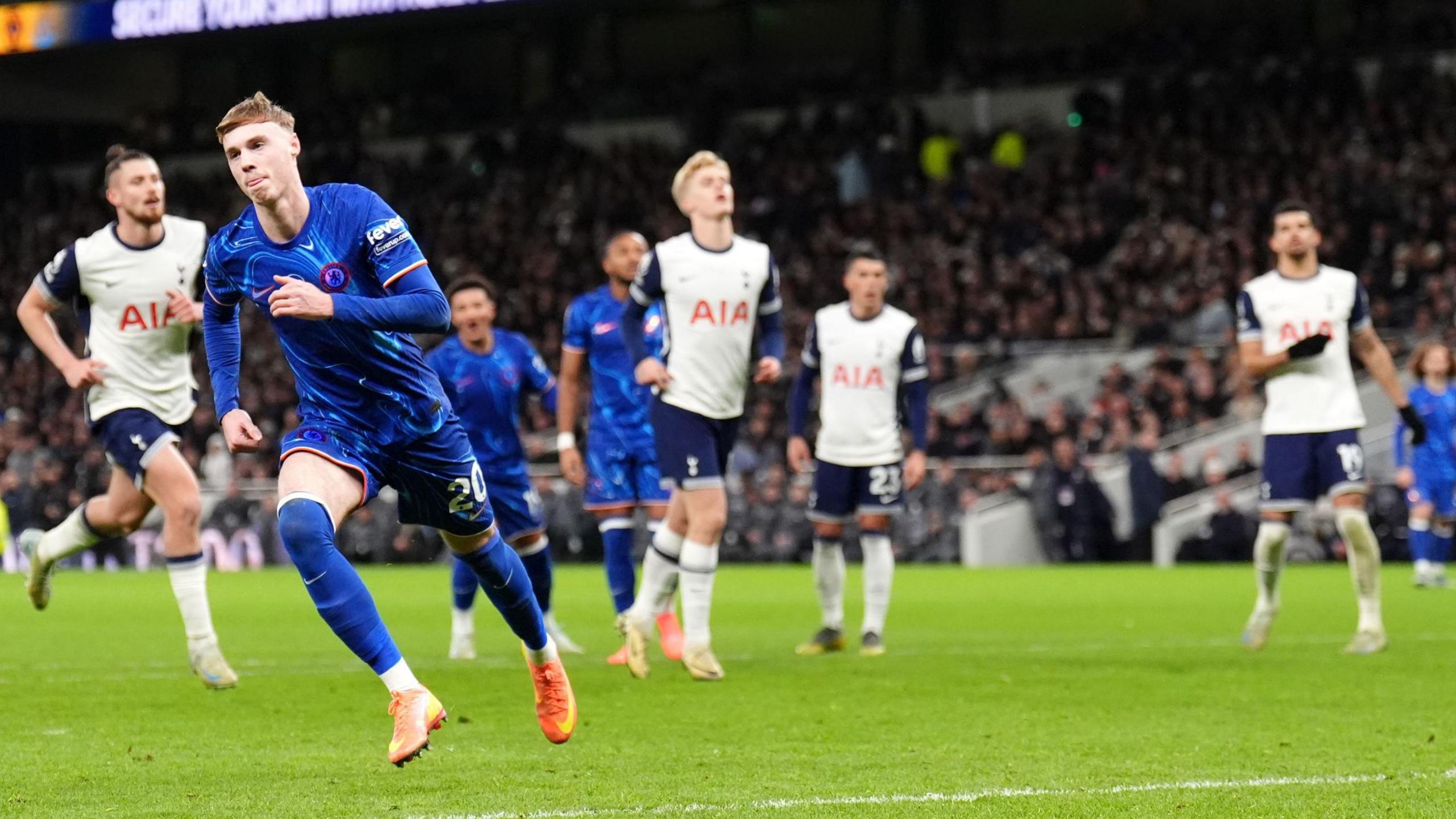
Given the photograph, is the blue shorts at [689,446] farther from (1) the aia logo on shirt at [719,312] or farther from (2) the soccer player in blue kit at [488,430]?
(2) the soccer player in blue kit at [488,430]

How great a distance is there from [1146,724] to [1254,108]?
2426cm

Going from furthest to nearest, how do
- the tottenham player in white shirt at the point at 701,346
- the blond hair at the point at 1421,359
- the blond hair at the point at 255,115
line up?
the blond hair at the point at 1421,359, the tottenham player in white shirt at the point at 701,346, the blond hair at the point at 255,115

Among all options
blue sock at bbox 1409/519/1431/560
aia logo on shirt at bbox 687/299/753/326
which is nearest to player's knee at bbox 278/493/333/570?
aia logo on shirt at bbox 687/299/753/326

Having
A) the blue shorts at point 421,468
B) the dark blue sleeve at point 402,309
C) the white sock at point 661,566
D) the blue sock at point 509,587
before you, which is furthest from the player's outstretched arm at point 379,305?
the white sock at point 661,566

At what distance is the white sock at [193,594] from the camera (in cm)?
891

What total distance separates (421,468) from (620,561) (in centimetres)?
520

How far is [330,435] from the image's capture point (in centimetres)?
620

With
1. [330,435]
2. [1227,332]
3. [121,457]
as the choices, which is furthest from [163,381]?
[1227,332]

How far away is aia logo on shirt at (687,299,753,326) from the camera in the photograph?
981 cm

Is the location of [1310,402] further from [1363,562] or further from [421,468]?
[421,468]

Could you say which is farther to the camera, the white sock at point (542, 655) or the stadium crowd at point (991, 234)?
the stadium crowd at point (991, 234)

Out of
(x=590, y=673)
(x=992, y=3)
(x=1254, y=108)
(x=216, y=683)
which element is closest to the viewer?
(x=216, y=683)

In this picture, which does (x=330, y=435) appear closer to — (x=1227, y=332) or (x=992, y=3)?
(x=1227, y=332)

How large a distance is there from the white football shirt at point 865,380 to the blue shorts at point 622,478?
1008 millimetres
